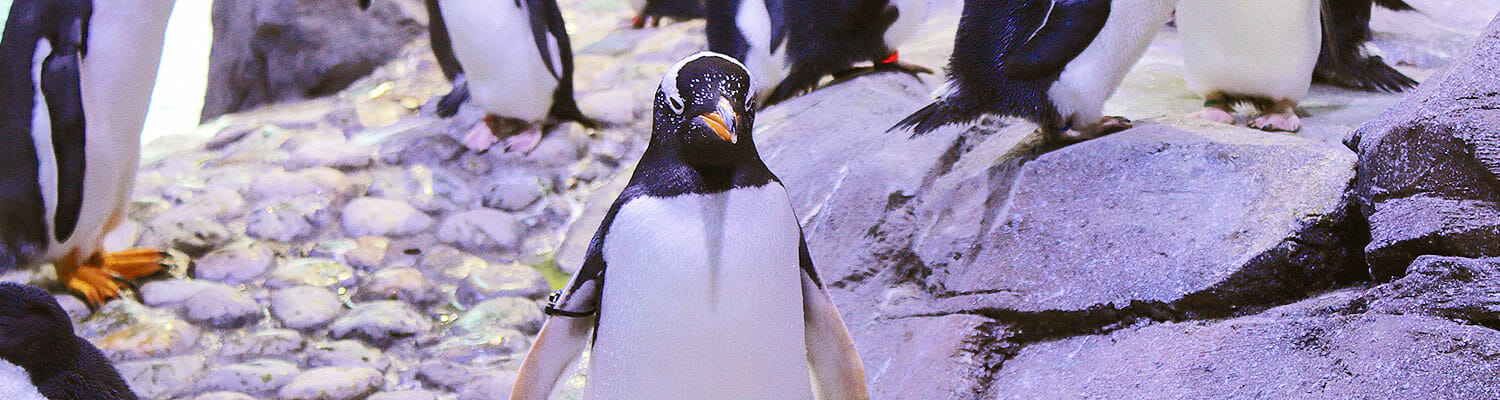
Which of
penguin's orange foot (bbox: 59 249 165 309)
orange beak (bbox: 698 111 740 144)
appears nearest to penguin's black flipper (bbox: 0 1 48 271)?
penguin's orange foot (bbox: 59 249 165 309)

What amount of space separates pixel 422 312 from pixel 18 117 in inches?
37.3

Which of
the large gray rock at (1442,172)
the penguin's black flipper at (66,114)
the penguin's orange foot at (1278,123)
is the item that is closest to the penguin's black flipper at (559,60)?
the penguin's black flipper at (66,114)

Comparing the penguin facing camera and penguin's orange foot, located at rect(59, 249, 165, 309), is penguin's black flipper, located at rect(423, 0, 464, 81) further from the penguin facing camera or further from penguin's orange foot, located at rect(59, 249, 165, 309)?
penguin's orange foot, located at rect(59, 249, 165, 309)

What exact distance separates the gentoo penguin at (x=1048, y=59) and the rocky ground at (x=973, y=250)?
85mm

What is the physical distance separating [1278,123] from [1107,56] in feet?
1.53

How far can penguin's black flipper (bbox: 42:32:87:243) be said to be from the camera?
2.34 meters

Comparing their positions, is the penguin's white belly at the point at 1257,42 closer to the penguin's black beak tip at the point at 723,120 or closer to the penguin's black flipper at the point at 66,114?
the penguin's black beak tip at the point at 723,120

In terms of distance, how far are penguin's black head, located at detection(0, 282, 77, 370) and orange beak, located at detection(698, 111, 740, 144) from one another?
2.35ft

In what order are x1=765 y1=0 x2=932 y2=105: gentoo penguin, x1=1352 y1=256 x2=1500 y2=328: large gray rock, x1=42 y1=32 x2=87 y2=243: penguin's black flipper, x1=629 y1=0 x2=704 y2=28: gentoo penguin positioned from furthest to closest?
x1=629 y1=0 x2=704 y2=28: gentoo penguin
x1=765 y1=0 x2=932 y2=105: gentoo penguin
x1=42 y1=32 x2=87 y2=243: penguin's black flipper
x1=1352 y1=256 x2=1500 y2=328: large gray rock

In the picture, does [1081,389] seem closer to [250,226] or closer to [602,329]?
[602,329]

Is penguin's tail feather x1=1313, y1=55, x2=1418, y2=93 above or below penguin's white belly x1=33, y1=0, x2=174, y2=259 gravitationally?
above

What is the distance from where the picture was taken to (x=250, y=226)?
9.24 ft

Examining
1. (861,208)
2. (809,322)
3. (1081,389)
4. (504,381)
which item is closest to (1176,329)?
(1081,389)

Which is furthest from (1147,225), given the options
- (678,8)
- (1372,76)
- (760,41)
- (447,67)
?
(678,8)
